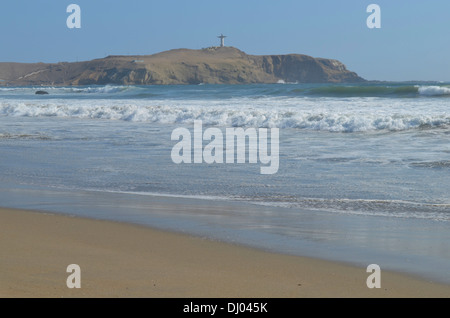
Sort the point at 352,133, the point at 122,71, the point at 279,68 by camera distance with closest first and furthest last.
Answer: the point at 352,133, the point at 122,71, the point at 279,68

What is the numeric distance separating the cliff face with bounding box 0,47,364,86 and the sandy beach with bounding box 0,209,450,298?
98.3 m

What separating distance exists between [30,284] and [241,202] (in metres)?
3.32

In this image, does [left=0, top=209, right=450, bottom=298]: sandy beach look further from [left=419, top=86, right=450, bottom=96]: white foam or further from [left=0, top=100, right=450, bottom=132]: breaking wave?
[left=419, top=86, right=450, bottom=96]: white foam

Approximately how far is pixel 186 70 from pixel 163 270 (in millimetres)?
109188

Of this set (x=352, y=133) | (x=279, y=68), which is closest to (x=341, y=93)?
(x=352, y=133)

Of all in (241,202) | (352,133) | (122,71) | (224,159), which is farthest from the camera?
(122,71)

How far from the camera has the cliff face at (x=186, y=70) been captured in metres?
105

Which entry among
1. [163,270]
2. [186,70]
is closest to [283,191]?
[163,270]

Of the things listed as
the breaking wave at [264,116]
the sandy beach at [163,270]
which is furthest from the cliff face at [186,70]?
the sandy beach at [163,270]

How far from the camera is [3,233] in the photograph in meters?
4.82

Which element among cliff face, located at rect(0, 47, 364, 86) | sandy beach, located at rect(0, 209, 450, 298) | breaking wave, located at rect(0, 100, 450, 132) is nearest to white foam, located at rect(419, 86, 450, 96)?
breaking wave, located at rect(0, 100, 450, 132)

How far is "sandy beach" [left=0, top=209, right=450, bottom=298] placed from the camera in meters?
3.42

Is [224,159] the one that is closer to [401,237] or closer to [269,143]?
[269,143]

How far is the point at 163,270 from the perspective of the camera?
386 centimetres
